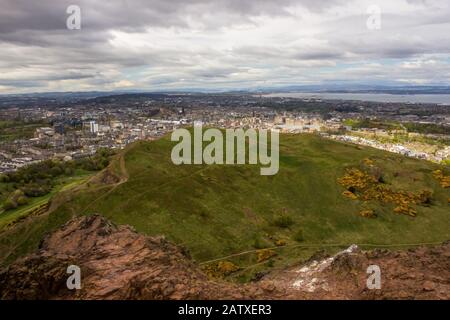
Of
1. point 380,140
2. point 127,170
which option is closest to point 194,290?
point 127,170

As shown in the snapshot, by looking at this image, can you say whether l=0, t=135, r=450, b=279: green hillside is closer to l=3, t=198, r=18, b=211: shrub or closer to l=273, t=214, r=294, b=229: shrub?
l=273, t=214, r=294, b=229: shrub

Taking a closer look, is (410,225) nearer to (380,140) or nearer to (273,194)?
(273,194)

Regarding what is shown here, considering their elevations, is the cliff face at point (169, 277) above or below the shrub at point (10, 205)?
above

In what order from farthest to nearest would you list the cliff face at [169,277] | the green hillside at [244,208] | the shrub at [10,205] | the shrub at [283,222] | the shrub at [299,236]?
the shrub at [10,205], the shrub at [283,222], the shrub at [299,236], the green hillside at [244,208], the cliff face at [169,277]

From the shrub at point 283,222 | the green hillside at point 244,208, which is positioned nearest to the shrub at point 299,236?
the green hillside at point 244,208

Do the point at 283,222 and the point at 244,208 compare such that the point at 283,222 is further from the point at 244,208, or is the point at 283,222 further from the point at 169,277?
the point at 169,277

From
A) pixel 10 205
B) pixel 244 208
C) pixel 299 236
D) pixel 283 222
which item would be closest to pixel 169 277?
pixel 299 236

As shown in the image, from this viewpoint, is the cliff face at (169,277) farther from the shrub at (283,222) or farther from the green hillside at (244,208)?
the shrub at (283,222)
